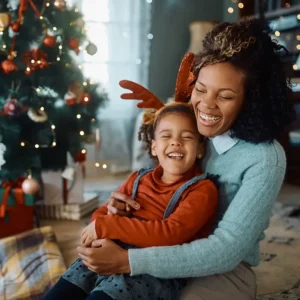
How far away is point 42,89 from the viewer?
2498 mm

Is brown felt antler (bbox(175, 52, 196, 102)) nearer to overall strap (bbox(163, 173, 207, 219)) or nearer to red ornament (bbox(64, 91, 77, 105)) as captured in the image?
overall strap (bbox(163, 173, 207, 219))

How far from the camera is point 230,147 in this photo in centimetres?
116

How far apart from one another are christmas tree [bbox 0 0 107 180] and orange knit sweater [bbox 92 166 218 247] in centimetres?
138

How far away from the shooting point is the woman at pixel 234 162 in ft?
3.32

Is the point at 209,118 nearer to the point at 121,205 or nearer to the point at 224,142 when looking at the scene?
the point at 224,142

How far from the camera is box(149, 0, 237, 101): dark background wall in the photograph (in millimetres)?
4164

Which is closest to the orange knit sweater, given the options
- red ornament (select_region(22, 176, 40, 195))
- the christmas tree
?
red ornament (select_region(22, 176, 40, 195))

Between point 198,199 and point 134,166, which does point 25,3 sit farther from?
point 134,166

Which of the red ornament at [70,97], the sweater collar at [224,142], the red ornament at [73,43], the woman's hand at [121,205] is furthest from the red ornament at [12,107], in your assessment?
the sweater collar at [224,142]

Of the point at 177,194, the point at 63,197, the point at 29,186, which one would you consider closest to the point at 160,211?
the point at 177,194

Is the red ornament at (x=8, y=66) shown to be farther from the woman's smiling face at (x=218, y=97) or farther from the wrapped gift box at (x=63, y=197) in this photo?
the woman's smiling face at (x=218, y=97)

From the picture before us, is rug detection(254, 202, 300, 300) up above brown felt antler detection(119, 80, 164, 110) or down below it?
below

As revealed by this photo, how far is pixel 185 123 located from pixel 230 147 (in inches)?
5.2

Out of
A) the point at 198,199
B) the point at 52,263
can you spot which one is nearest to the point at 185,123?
the point at 198,199
